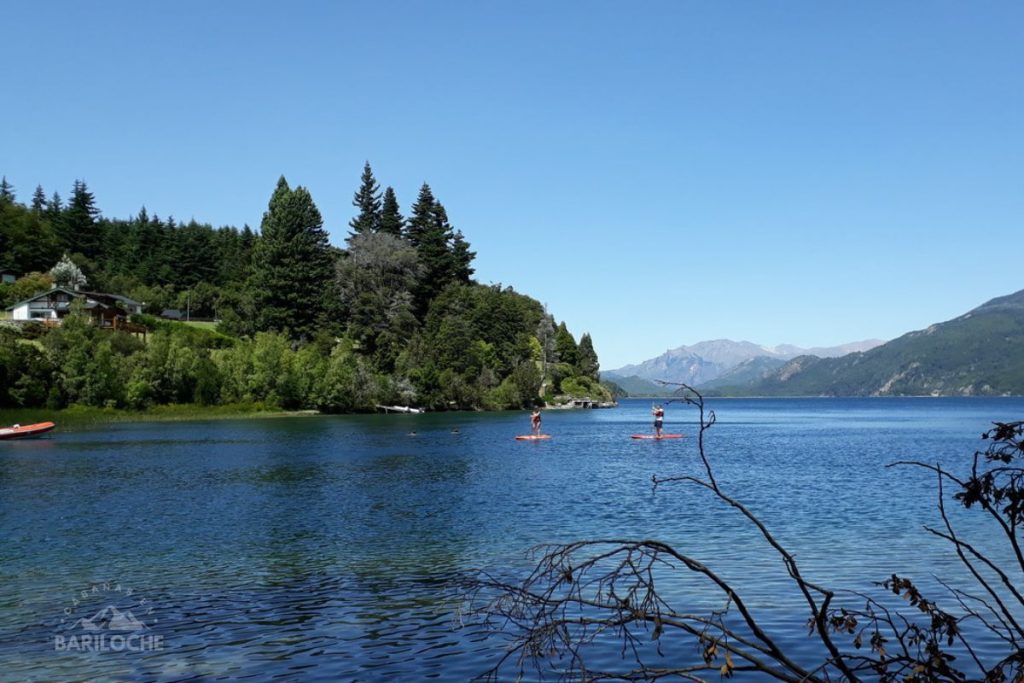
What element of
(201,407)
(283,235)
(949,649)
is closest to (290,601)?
(949,649)

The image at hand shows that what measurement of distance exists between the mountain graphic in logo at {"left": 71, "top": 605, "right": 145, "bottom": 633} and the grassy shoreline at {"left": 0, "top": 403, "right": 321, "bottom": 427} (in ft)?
271

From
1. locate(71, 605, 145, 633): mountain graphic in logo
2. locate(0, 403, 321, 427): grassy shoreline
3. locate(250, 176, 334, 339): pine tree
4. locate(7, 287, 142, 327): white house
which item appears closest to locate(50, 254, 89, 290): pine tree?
locate(7, 287, 142, 327): white house

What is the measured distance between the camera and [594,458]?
6075cm

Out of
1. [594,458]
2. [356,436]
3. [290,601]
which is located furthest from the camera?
[356,436]

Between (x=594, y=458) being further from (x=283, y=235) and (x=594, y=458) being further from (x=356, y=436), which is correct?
(x=283, y=235)

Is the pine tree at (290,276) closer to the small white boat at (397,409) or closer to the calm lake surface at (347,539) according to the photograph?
the small white boat at (397,409)

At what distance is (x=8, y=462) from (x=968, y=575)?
54381 millimetres

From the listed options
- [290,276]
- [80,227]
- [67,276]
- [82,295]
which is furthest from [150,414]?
[80,227]

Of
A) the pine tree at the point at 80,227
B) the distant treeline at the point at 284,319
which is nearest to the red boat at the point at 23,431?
the distant treeline at the point at 284,319

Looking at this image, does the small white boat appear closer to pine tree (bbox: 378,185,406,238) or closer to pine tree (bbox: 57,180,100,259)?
pine tree (bbox: 378,185,406,238)

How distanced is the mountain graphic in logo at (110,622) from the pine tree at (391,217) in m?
162

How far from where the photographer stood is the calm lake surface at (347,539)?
15477 millimetres

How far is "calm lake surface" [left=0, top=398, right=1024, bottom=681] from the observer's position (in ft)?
50.8

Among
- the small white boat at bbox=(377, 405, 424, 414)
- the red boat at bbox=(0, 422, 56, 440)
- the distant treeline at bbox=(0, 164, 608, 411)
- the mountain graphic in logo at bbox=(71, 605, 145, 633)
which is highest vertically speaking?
the distant treeline at bbox=(0, 164, 608, 411)
